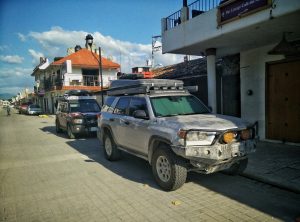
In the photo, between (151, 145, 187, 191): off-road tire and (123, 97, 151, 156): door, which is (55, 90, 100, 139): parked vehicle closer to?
(123, 97, 151, 156): door

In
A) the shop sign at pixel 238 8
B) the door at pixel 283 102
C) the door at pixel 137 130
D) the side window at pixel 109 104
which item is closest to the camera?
the door at pixel 137 130

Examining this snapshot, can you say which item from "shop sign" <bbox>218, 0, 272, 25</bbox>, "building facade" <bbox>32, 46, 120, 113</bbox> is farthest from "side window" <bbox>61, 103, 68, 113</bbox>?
"building facade" <bbox>32, 46, 120, 113</bbox>

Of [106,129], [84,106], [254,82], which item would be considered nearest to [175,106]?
[106,129]

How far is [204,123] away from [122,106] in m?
2.91

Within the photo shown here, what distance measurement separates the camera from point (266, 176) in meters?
5.64

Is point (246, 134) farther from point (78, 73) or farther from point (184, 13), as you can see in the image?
point (78, 73)

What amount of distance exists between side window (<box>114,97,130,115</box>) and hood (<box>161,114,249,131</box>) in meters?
1.82

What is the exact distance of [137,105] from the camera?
21.1ft

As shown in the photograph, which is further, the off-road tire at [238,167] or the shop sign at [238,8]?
the shop sign at [238,8]

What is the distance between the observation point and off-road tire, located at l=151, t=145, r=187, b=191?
4.87 meters

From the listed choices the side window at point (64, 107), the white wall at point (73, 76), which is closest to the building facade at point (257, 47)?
the side window at point (64, 107)

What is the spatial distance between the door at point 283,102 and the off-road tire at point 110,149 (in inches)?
219

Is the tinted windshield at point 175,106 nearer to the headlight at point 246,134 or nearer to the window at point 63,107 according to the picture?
the headlight at point 246,134

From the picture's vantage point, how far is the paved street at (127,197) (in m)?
4.13
